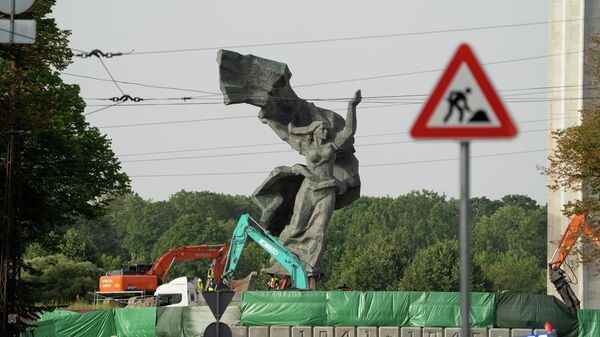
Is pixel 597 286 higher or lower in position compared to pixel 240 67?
lower

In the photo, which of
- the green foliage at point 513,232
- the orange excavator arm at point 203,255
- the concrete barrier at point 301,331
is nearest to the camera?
the concrete barrier at point 301,331

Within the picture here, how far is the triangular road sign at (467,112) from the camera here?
12.1 m

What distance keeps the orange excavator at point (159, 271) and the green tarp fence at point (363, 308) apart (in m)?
15.1

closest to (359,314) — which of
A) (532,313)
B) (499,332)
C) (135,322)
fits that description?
(499,332)

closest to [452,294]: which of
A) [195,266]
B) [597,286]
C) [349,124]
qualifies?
[349,124]

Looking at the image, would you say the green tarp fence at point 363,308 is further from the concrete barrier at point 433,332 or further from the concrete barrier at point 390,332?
the concrete barrier at point 390,332

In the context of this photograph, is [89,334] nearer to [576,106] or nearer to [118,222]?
[576,106]

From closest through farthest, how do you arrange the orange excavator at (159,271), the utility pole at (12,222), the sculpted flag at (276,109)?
the utility pole at (12,222), the sculpted flag at (276,109), the orange excavator at (159,271)

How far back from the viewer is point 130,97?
42406 mm

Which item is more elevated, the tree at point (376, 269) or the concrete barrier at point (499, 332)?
the tree at point (376, 269)

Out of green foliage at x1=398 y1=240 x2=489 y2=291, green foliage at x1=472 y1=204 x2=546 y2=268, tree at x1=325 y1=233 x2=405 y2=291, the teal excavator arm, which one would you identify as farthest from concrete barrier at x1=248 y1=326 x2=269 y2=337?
green foliage at x1=472 y1=204 x2=546 y2=268

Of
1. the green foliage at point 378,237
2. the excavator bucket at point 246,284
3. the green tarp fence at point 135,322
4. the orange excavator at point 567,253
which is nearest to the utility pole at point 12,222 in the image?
the green tarp fence at point 135,322

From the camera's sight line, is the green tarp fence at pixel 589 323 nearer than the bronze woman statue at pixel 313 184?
Yes

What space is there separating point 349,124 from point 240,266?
82468 mm
